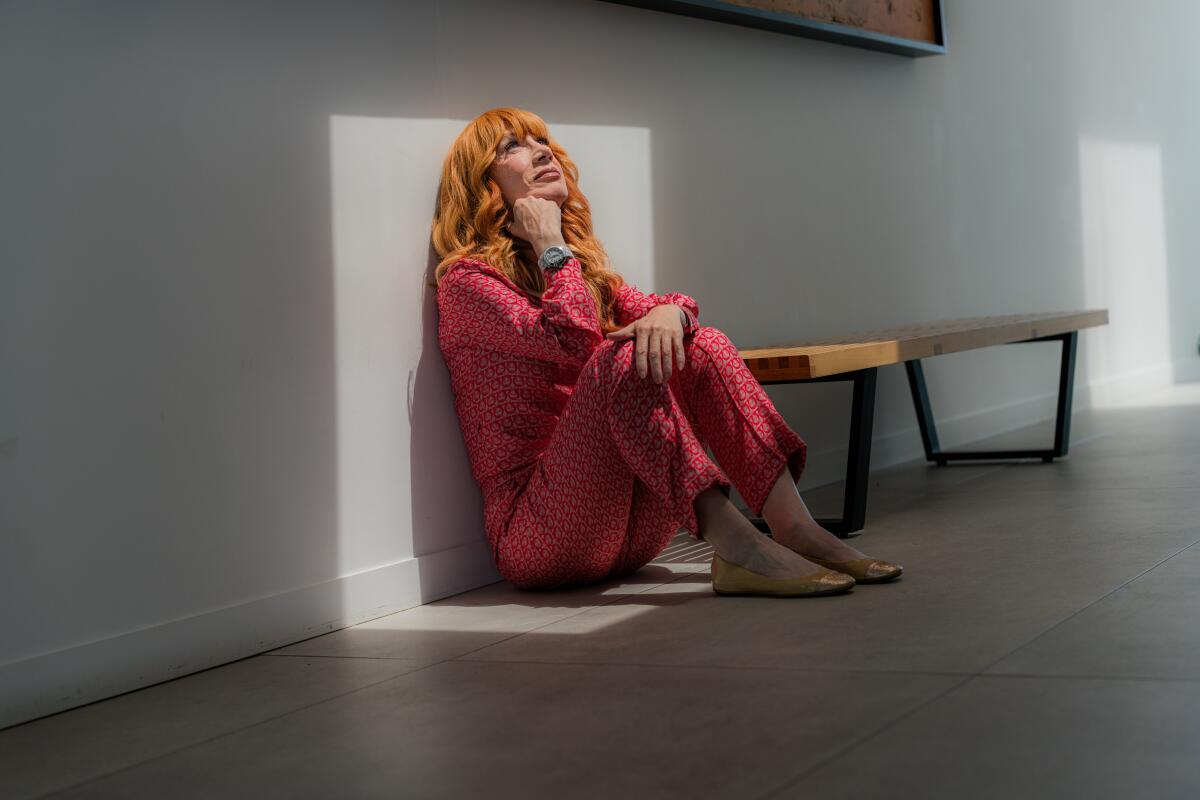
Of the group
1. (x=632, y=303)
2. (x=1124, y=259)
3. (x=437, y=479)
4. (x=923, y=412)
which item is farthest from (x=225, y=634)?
(x=1124, y=259)

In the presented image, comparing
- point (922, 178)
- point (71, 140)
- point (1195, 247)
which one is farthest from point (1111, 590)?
point (1195, 247)

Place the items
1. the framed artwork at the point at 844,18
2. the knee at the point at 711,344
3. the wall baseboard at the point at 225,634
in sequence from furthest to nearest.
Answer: the framed artwork at the point at 844,18
the knee at the point at 711,344
the wall baseboard at the point at 225,634

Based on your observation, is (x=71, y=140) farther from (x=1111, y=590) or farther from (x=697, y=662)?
(x=1111, y=590)

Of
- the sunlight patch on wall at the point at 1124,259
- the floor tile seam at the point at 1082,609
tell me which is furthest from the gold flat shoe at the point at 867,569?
the sunlight patch on wall at the point at 1124,259

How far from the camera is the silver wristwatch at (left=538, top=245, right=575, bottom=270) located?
2541 mm

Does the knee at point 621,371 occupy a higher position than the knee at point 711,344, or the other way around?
the knee at point 711,344

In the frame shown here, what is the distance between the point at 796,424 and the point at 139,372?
84.6 inches

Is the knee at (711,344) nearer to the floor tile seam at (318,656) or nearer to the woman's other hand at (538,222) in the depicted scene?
the woman's other hand at (538,222)

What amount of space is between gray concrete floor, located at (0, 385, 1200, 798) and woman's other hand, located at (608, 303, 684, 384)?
1.44ft

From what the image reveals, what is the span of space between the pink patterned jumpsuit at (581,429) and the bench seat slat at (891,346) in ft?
0.71

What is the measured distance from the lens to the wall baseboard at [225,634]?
1994 millimetres

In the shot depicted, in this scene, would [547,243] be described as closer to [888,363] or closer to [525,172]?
[525,172]

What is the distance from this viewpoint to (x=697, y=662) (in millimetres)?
1971

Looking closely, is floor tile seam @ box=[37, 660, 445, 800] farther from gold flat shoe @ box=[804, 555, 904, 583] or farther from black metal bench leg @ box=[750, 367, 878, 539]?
black metal bench leg @ box=[750, 367, 878, 539]
